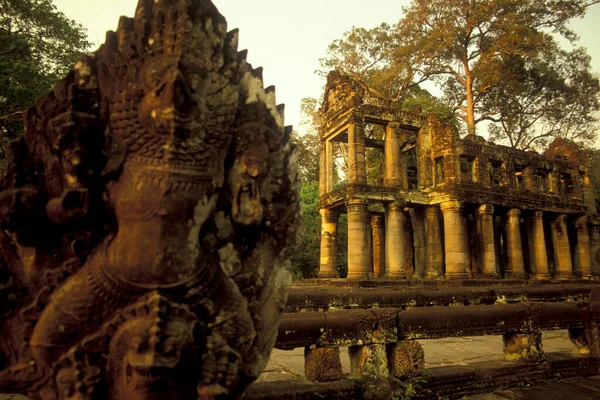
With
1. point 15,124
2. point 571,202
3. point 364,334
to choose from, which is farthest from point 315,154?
point 364,334

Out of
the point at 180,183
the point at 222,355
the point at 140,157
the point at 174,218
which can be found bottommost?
the point at 222,355

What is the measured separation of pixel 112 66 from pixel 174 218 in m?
0.74

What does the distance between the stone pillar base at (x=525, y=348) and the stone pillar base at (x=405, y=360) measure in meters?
1.49

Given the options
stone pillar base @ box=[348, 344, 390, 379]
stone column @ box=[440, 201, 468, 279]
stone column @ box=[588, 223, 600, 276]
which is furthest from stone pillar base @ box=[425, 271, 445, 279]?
stone pillar base @ box=[348, 344, 390, 379]

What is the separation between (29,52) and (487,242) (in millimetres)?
19032

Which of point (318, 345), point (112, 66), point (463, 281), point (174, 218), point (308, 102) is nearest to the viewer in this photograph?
point (174, 218)

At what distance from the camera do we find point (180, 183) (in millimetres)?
1539

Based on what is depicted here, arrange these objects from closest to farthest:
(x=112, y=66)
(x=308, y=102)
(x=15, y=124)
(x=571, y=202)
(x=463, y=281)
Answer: (x=112, y=66) < (x=15, y=124) < (x=463, y=281) < (x=571, y=202) < (x=308, y=102)

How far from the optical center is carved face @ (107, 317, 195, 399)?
4.48 feet

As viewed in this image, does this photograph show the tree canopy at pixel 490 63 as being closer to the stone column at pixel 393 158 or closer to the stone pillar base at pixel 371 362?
the stone column at pixel 393 158

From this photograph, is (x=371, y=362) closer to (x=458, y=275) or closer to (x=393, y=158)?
(x=458, y=275)

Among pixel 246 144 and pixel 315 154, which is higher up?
pixel 315 154

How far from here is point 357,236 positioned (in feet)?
53.0

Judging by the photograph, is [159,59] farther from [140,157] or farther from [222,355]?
[222,355]
